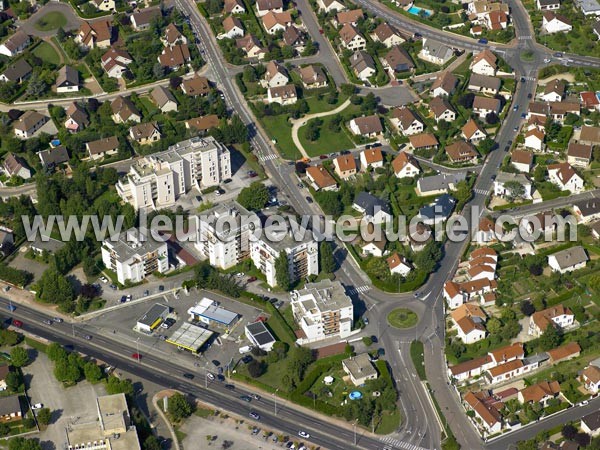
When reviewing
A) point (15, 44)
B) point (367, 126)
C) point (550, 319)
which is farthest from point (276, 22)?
point (550, 319)

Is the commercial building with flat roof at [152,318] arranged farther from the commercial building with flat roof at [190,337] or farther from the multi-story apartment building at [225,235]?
the multi-story apartment building at [225,235]

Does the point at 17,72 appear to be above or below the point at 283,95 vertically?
above

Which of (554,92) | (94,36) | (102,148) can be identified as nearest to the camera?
(102,148)

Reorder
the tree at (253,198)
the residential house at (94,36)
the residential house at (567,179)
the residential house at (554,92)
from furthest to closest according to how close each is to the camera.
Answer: the residential house at (94,36) < the residential house at (554,92) < the residential house at (567,179) < the tree at (253,198)

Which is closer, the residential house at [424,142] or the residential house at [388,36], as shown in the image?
the residential house at [424,142]

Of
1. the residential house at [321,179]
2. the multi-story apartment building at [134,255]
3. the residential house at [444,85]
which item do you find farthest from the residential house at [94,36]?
the residential house at [444,85]

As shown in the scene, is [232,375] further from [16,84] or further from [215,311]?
[16,84]

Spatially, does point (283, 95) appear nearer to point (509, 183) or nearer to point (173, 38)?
point (173, 38)
